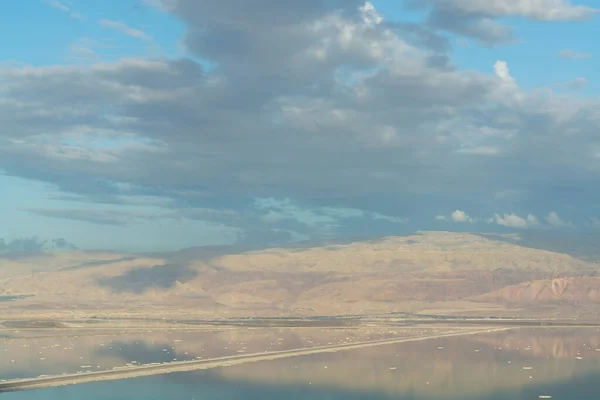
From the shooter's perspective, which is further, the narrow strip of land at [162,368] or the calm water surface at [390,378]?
the narrow strip of land at [162,368]

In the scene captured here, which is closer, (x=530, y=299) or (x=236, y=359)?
(x=236, y=359)

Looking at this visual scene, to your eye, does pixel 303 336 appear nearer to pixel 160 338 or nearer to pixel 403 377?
pixel 160 338

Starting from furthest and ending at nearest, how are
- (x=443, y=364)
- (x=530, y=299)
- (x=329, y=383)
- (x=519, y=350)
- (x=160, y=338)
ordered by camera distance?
(x=530, y=299), (x=160, y=338), (x=519, y=350), (x=443, y=364), (x=329, y=383)

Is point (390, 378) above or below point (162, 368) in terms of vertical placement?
below

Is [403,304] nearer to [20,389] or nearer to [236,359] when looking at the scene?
[236,359]

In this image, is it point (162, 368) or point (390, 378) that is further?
point (162, 368)

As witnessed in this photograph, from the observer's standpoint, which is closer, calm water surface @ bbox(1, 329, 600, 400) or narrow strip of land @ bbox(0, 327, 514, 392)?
calm water surface @ bbox(1, 329, 600, 400)

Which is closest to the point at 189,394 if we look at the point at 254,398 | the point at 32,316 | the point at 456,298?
the point at 254,398

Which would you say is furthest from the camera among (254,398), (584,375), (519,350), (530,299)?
(530,299)
